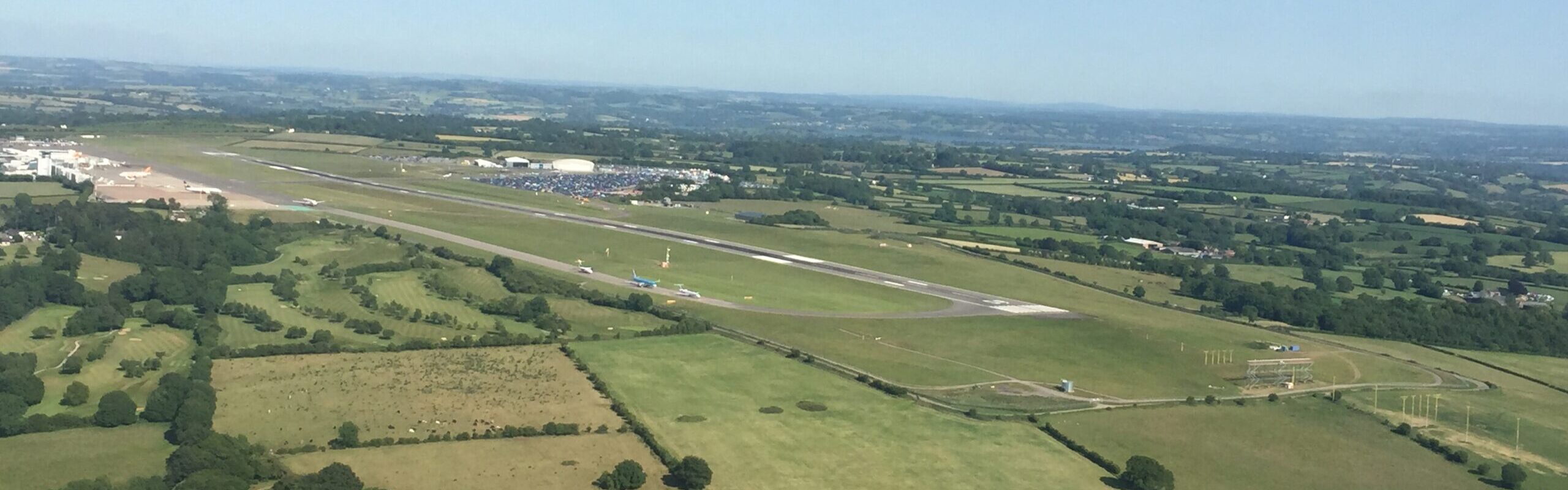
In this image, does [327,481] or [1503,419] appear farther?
[1503,419]

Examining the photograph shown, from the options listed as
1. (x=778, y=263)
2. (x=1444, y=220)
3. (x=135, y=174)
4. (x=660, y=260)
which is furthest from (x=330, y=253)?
(x=1444, y=220)

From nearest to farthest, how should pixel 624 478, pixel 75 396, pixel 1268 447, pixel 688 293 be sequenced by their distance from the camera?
pixel 624 478 → pixel 75 396 → pixel 1268 447 → pixel 688 293

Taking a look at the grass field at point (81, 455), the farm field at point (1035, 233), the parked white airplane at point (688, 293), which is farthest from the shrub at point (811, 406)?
the farm field at point (1035, 233)

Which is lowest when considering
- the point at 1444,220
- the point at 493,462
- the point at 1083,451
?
the point at 493,462

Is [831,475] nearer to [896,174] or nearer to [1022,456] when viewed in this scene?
[1022,456]

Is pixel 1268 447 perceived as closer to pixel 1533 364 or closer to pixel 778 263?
pixel 1533 364

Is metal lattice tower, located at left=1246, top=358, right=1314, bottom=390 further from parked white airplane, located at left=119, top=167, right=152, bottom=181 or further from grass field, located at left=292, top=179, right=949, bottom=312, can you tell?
parked white airplane, located at left=119, top=167, right=152, bottom=181
